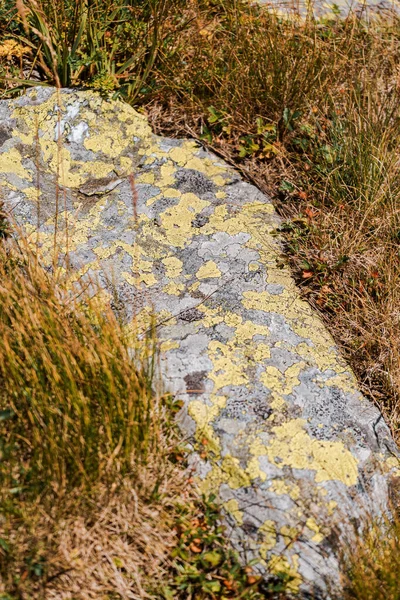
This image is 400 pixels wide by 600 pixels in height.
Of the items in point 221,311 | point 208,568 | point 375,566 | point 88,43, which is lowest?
point 208,568

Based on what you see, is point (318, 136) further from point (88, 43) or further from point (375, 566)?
point (375, 566)

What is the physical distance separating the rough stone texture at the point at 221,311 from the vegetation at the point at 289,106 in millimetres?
169

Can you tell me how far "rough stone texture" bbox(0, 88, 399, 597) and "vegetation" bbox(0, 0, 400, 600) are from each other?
0.17 m

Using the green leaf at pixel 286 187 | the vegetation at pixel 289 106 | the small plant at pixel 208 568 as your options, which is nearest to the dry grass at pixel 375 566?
the small plant at pixel 208 568

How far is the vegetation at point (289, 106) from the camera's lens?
3.10m

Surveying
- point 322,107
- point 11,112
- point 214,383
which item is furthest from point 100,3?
point 214,383

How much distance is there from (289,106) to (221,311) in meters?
1.59

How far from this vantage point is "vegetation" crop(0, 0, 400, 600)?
3.10m

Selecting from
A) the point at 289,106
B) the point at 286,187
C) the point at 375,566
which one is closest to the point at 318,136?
the point at 289,106

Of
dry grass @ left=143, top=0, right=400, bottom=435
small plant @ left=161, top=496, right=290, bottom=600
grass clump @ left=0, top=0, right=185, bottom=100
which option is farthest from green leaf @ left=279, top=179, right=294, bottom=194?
small plant @ left=161, top=496, right=290, bottom=600

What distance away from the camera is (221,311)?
288 centimetres

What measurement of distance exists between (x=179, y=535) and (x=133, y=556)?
20cm

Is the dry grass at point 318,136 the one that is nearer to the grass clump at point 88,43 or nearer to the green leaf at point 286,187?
the green leaf at point 286,187

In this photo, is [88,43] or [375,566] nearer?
[375,566]
